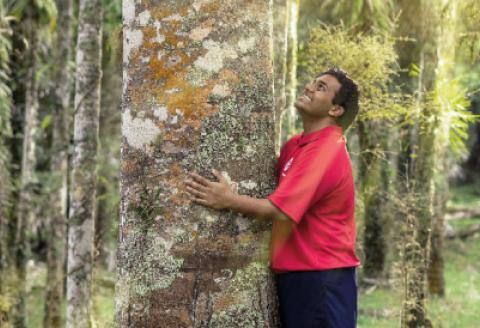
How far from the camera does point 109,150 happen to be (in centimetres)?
2042

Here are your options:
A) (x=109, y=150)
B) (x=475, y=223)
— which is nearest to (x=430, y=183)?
(x=109, y=150)

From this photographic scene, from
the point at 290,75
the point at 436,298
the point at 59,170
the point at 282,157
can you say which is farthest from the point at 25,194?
the point at 282,157

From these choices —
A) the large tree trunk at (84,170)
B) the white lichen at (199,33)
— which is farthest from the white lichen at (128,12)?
the large tree trunk at (84,170)

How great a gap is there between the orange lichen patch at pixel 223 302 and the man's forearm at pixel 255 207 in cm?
37

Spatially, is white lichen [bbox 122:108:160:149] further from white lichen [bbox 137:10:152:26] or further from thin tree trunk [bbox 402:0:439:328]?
thin tree trunk [bbox 402:0:439:328]

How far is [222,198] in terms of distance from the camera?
2926 mm

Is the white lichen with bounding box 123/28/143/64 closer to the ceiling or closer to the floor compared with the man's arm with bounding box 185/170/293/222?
closer to the ceiling

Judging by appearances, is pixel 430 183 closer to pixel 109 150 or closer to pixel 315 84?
pixel 315 84

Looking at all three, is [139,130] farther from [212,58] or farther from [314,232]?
[314,232]

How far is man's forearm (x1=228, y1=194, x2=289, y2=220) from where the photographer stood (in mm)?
2967

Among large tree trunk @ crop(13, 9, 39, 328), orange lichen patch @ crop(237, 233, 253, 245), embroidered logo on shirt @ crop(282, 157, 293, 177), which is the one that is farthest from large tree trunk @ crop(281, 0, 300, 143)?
large tree trunk @ crop(13, 9, 39, 328)

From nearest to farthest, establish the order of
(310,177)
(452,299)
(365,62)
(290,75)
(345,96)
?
(310,177)
(345,96)
(290,75)
(365,62)
(452,299)

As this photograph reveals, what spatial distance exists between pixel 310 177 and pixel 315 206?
0.19m

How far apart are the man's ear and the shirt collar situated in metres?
0.06
